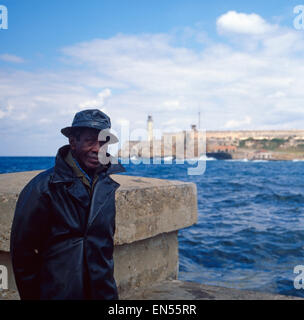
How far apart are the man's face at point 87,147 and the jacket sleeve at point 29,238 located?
0.26 meters

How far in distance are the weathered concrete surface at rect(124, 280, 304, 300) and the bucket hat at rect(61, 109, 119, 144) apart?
1.29 metres

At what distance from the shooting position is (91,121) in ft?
5.67

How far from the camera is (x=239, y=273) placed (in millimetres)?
5809

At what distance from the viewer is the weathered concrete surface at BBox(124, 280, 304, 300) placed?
8.20 feet

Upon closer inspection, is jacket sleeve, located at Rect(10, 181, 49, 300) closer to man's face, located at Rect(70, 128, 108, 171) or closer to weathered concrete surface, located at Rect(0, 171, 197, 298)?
man's face, located at Rect(70, 128, 108, 171)

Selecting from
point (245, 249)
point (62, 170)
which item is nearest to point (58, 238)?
point (62, 170)

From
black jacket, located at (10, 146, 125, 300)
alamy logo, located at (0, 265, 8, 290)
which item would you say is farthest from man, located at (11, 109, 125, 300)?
alamy logo, located at (0, 265, 8, 290)

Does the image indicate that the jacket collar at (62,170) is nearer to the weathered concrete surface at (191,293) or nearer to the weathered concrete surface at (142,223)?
the weathered concrete surface at (142,223)

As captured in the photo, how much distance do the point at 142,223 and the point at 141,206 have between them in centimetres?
12

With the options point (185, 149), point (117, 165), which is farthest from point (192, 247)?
point (185, 149)

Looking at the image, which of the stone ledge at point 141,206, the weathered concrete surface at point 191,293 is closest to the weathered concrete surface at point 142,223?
the stone ledge at point 141,206

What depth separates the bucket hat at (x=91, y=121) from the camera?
1.72m

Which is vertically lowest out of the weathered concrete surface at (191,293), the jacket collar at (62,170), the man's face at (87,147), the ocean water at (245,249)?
the ocean water at (245,249)
